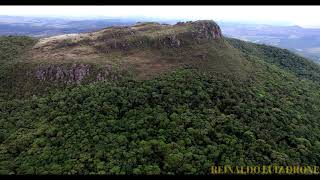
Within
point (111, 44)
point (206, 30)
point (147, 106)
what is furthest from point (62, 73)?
point (206, 30)

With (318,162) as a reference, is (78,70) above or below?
above

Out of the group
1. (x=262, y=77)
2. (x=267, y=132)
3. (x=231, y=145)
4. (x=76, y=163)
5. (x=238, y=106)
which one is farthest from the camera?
(x=262, y=77)


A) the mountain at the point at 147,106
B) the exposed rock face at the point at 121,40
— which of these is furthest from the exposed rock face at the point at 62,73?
the exposed rock face at the point at 121,40

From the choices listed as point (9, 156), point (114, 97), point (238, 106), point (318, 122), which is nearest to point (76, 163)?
point (9, 156)

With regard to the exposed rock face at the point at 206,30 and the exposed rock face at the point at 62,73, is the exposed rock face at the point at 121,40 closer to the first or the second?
the exposed rock face at the point at 206,30

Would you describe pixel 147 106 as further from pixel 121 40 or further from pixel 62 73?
pixel 121 40

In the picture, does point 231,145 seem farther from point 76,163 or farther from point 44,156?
point 44,156
